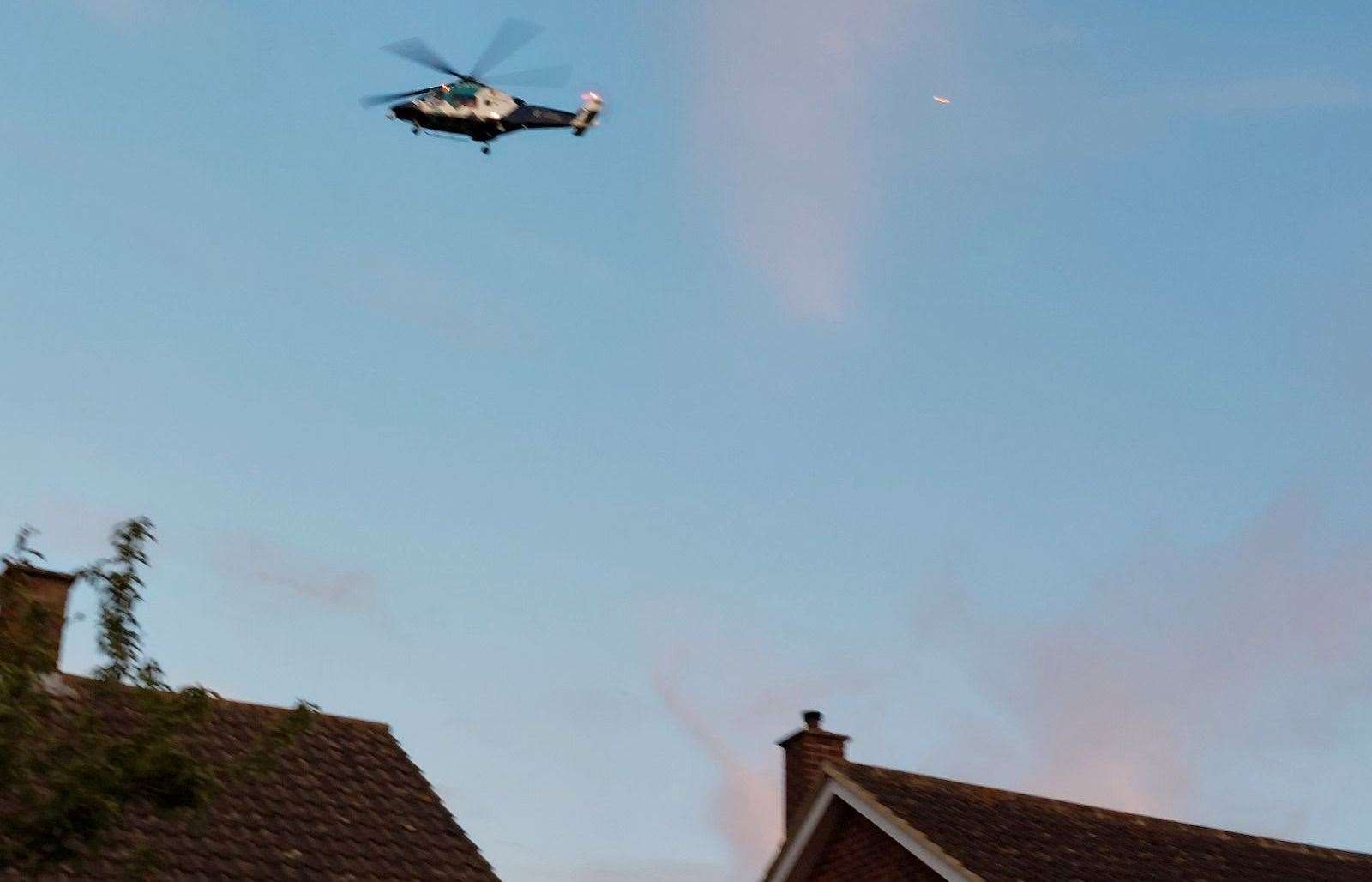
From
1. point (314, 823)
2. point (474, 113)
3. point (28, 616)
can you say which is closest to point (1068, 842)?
point (314, 823)

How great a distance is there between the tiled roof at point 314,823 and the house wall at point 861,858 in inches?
251

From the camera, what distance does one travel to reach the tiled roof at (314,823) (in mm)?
14961

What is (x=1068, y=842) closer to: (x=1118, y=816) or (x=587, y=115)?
(x=1118, y=816)

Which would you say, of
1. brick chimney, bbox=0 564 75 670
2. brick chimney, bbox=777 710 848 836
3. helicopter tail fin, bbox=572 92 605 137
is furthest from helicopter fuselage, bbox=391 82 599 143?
brick chimney, bbox=0 564 75 670

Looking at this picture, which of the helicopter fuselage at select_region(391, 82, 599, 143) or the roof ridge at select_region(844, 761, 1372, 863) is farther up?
the helicopter fuselage at select_region(391, 82, 599, 143)

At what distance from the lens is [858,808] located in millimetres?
21953

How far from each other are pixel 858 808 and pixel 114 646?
1200cm

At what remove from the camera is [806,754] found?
944 inches

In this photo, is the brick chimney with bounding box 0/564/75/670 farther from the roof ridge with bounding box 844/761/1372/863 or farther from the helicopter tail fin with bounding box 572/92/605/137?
the helicopter tail fin with bounding box 572/92/605/137

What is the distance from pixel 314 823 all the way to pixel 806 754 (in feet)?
30.8

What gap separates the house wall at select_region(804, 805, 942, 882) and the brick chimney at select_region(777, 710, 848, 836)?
2.82 feet

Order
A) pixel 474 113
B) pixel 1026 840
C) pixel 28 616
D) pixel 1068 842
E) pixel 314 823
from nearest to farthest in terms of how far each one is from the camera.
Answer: pixel 28 616 < pixel 314 823 < pixel 1026 840 < pixel 1068 842 < pixel 474 113

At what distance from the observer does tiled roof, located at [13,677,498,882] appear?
14961 millimetres

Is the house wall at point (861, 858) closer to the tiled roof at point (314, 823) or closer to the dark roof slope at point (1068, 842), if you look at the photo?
the dark roof slope at point (1068, 842)
